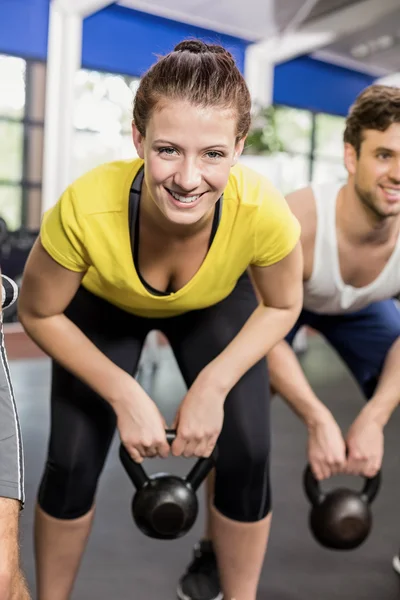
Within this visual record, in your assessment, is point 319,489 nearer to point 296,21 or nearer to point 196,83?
point 196,83

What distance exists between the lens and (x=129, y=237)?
1110mm

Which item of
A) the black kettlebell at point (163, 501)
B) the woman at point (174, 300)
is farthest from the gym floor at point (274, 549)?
the black kettlebell at point (163, 501)

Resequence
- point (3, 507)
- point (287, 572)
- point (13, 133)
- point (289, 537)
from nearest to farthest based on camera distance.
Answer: point (3, 507) → point (287, 572) → point (289, 537) → point (13, 133)

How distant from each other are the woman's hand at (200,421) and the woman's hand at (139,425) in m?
0.03

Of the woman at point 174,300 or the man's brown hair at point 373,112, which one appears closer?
the woman at point 174,300

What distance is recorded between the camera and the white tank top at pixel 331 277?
4.86 feet

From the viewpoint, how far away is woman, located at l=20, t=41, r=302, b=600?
1.00m

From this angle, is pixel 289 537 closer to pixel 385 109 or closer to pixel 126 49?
pixel 385 109

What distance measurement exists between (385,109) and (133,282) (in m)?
0.61

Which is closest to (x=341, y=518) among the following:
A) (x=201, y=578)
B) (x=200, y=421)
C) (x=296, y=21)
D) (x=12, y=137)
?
(x=200, y=421)

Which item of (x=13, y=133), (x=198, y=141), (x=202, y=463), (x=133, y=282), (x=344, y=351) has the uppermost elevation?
(x=13, y=133)

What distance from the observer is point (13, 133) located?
486 cm

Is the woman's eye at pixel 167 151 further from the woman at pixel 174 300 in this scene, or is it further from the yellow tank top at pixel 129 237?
the yellow tank top at pixel 129 237

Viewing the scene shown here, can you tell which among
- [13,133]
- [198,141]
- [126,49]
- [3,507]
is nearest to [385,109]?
[198,141]
